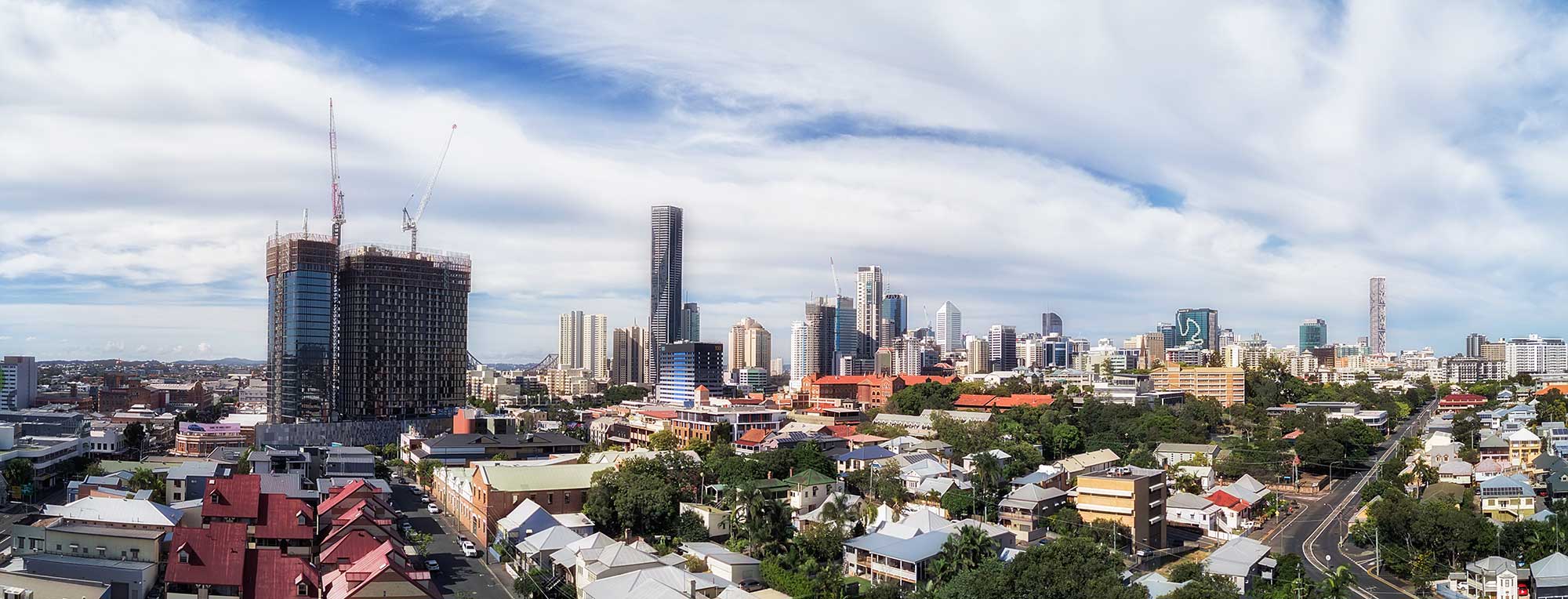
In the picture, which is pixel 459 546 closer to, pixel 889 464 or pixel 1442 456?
pixel 889 464

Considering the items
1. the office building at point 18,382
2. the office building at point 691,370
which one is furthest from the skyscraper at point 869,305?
the office building at point 18,382

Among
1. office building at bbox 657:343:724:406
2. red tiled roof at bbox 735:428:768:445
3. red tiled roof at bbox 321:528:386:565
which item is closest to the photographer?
red tiled roof at bbox 321:528:386:565

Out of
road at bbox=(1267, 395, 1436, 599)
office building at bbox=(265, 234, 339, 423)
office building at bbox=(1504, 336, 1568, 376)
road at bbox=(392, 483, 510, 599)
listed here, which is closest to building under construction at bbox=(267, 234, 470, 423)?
office building at bbox=(265, 234, 339, 423)

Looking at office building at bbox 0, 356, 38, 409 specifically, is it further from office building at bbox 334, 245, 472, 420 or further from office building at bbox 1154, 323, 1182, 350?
office building at bbox 1154, 323, 1182, 350

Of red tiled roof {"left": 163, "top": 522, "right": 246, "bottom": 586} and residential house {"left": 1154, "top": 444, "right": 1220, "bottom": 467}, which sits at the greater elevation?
red tiled roof {"left": 163, "top": 522, "right": 246, "bottom": 586}

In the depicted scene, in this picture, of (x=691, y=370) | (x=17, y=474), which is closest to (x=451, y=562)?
(x=17, y=474)

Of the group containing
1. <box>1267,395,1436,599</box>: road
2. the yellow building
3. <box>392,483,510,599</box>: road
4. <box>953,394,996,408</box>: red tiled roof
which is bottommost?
<box>1267,395,1436,599</box>: road
